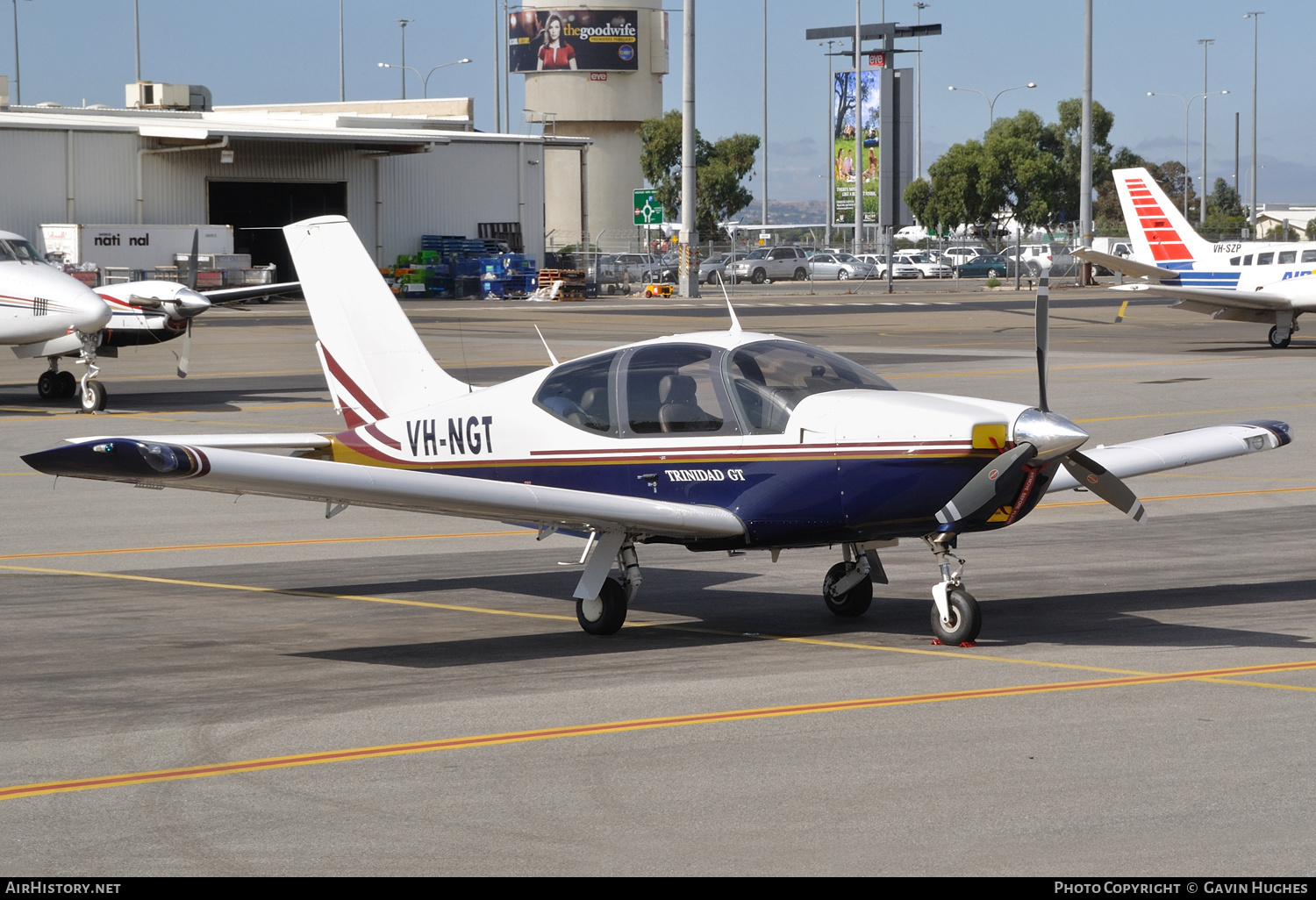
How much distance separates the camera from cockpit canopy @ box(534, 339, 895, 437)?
9773 millimetres

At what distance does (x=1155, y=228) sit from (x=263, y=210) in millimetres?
49276

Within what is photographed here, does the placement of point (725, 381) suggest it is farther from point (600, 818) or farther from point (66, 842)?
point (66, 842)

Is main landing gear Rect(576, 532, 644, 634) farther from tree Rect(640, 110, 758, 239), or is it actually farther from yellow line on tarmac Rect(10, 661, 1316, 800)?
tree Rect(640, 110, 758, 239)

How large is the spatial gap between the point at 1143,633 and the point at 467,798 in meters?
5.29

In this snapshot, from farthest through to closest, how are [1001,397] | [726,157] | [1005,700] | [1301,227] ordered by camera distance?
[1301,227]
[726,157]
[1001,397]
[1005,700]

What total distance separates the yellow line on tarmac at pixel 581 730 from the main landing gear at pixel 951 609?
101cm

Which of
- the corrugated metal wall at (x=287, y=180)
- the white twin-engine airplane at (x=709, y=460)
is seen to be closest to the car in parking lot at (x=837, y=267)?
the corrugated metal wall at (x=287, y=180)

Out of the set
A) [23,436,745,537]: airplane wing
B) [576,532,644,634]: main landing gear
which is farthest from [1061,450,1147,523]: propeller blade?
[576,532,644,634]: main landing gear

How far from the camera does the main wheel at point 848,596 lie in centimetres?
1052

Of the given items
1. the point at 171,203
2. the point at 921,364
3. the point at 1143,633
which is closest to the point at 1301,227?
the point at 171,203

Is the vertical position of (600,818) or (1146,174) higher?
(1146,174)

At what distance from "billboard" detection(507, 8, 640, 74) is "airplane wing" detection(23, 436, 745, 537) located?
10990cm

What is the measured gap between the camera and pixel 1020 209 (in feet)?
327

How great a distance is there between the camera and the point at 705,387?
392 inches
